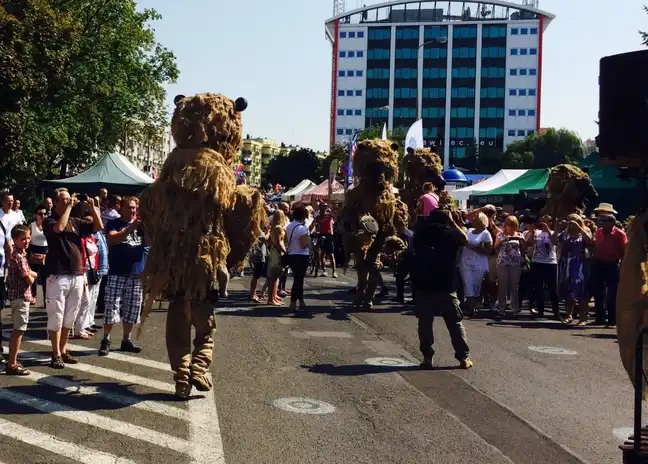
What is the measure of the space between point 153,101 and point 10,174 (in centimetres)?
1349

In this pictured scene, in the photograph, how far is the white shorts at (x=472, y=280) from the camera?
37.1 ft

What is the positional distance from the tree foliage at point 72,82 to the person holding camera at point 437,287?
1530cm

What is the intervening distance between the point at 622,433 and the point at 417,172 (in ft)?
27.4

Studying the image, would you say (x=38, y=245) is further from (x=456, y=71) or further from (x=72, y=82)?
(x=456, y=71)

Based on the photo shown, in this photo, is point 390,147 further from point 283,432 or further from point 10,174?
point 10,174

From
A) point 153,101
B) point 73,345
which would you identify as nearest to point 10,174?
point 153,101

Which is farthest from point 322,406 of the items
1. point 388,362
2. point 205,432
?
point 388,362

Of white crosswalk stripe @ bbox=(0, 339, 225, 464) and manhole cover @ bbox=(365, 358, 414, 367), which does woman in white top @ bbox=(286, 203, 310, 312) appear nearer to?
manhole cover @ bbox=(365, 358, 414, 367)

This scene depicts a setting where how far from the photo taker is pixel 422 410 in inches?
229

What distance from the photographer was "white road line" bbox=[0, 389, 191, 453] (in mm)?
4817

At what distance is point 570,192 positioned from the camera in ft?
43.2

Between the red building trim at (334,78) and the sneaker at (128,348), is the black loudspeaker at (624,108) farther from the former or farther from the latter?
the red building trim at (334,78)

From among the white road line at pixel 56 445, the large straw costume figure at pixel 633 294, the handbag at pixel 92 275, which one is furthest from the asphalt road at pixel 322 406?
the large straw costume figure at pixel 633 294

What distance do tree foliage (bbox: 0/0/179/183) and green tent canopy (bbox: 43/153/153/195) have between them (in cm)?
248
